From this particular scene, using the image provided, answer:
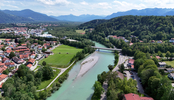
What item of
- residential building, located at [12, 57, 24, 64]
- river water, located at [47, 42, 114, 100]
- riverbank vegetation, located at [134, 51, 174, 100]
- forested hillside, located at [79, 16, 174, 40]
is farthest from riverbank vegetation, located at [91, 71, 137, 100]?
forested hillside, located at [79, 16, 174, 40]

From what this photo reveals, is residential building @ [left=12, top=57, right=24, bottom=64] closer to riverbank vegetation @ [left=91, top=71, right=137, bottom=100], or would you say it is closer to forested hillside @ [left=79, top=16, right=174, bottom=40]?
riverbank vegetation @ [left=91, top=71, right=137, bottom=100]

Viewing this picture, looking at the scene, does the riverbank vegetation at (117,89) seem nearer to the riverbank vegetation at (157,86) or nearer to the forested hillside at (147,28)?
the riverbank vegetation at (157,86)

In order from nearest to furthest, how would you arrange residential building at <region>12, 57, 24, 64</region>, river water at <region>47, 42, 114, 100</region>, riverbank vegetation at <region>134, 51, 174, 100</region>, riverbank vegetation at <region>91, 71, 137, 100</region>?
riverbank vegetation at <region>134, 51, 174, 100</region>, riverbank vegetation at <region>91, 71, 137, 100</region>, river water at <region>47, 42, 114, 100</region>, residential building at <region>12, 57, 24, 64</region>

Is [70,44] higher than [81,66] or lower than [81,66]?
higher

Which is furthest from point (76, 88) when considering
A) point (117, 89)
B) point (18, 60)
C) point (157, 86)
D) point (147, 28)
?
point (147, 28)

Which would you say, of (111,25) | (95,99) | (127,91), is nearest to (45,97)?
(95,99)

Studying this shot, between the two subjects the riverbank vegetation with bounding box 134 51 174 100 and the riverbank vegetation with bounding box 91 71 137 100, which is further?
the riverbank vegetation with bounding box 91 71 137 100

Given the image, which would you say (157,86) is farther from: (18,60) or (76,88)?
(18,60)

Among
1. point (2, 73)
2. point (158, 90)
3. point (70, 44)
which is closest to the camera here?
point (158, 90)

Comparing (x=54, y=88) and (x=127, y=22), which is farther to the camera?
(x=127, y=22)

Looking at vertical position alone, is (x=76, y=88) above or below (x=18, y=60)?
below

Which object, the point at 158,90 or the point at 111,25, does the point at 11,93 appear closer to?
the point at 158,90
